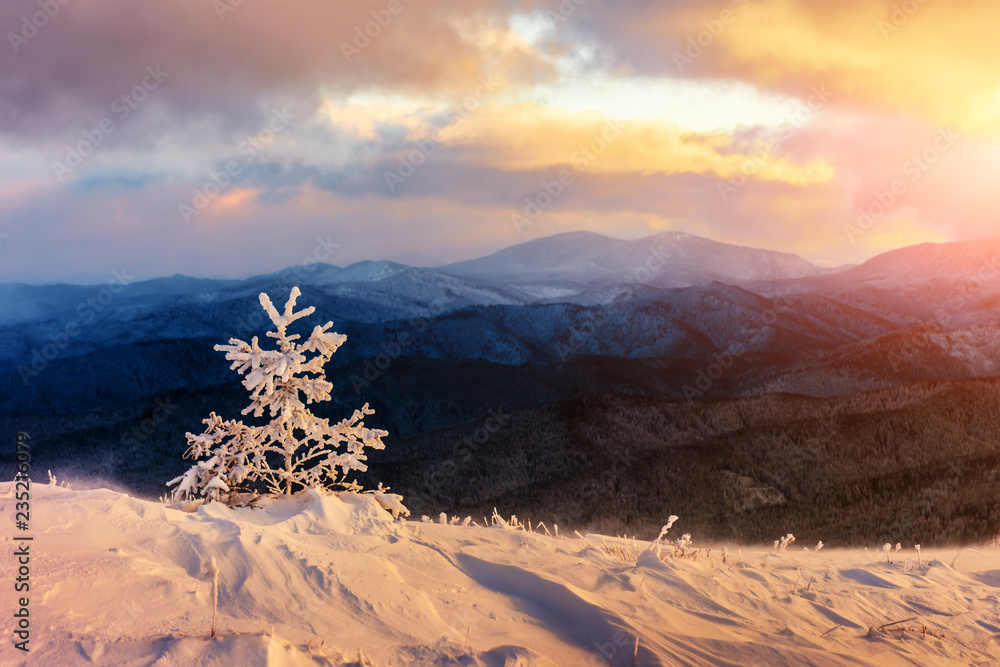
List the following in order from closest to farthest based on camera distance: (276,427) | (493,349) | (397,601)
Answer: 1. (397,601)
2. (276,427)
3. (493,349)

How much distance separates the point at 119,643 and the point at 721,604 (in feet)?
13.5

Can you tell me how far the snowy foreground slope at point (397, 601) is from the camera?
3020 mm

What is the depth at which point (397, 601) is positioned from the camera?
3.75m

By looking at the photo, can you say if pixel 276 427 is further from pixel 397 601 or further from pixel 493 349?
pixel 493 349

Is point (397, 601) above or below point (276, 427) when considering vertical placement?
below

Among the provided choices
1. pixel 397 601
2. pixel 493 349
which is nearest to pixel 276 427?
pixel 397 601

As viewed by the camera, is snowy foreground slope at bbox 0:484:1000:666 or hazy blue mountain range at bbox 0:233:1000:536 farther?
hazy blue mountain range at bbox 0:233:1000:536

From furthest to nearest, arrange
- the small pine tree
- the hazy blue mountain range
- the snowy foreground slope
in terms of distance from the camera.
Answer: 1. the hazy blue mountain range
2. the small pine tree
3. the snowy foreground slope

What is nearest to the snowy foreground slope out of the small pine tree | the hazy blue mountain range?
the small pine tree

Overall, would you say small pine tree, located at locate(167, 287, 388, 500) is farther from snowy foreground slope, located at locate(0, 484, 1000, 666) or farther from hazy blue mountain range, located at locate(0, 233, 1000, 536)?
hazy blue mountain range, located at locate(0, 233, 1000, 536)

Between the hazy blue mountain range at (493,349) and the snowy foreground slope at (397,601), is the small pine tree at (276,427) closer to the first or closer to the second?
the snowy foreground slope at (397,601)

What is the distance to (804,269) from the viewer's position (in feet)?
480

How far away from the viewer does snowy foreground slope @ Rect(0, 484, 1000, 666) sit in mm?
3020

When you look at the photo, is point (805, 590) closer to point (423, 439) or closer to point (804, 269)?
point (423, 439)
